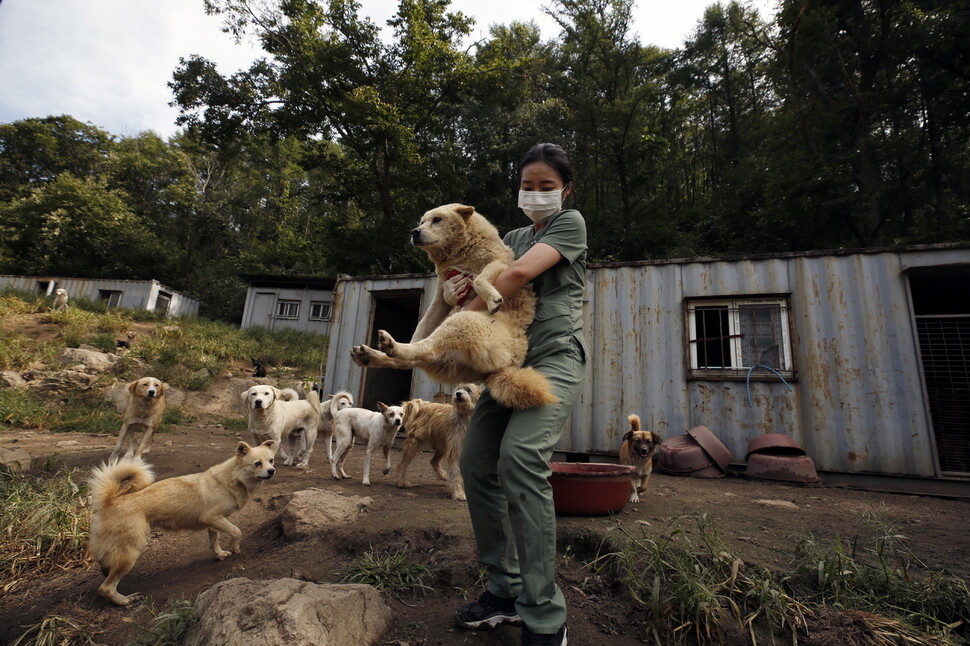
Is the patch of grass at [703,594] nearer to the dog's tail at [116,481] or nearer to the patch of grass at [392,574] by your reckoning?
the patch of grass at [392,574]

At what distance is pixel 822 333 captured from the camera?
703 cm

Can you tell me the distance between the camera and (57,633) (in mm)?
2371

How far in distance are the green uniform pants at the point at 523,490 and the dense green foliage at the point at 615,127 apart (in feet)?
56.0

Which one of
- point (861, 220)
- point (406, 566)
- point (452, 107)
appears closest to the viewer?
point (406, 566)

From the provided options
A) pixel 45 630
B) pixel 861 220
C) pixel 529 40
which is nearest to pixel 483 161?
pixel 529 40

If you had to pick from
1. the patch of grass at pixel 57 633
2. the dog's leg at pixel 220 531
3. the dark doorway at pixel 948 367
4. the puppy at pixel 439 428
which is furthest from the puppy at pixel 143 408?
the dark doorway at pixel 948 367

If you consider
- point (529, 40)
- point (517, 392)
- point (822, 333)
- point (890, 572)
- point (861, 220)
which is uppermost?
point (529, 40)

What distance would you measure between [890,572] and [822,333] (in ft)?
18.5

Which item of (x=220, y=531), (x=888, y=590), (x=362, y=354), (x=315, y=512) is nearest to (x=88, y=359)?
(x=220, y=531)

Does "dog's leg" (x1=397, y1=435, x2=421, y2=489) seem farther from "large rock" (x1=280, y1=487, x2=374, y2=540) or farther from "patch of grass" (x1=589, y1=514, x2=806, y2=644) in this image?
"patch of grass" (x1=589, y1=514, x2=806, y2=644)

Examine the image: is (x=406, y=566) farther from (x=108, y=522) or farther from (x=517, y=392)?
(x=108, y=522)

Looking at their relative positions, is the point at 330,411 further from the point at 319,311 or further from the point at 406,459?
the point at 319,311

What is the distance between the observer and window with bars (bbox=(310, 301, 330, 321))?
23781mm

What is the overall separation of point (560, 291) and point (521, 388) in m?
0.51
